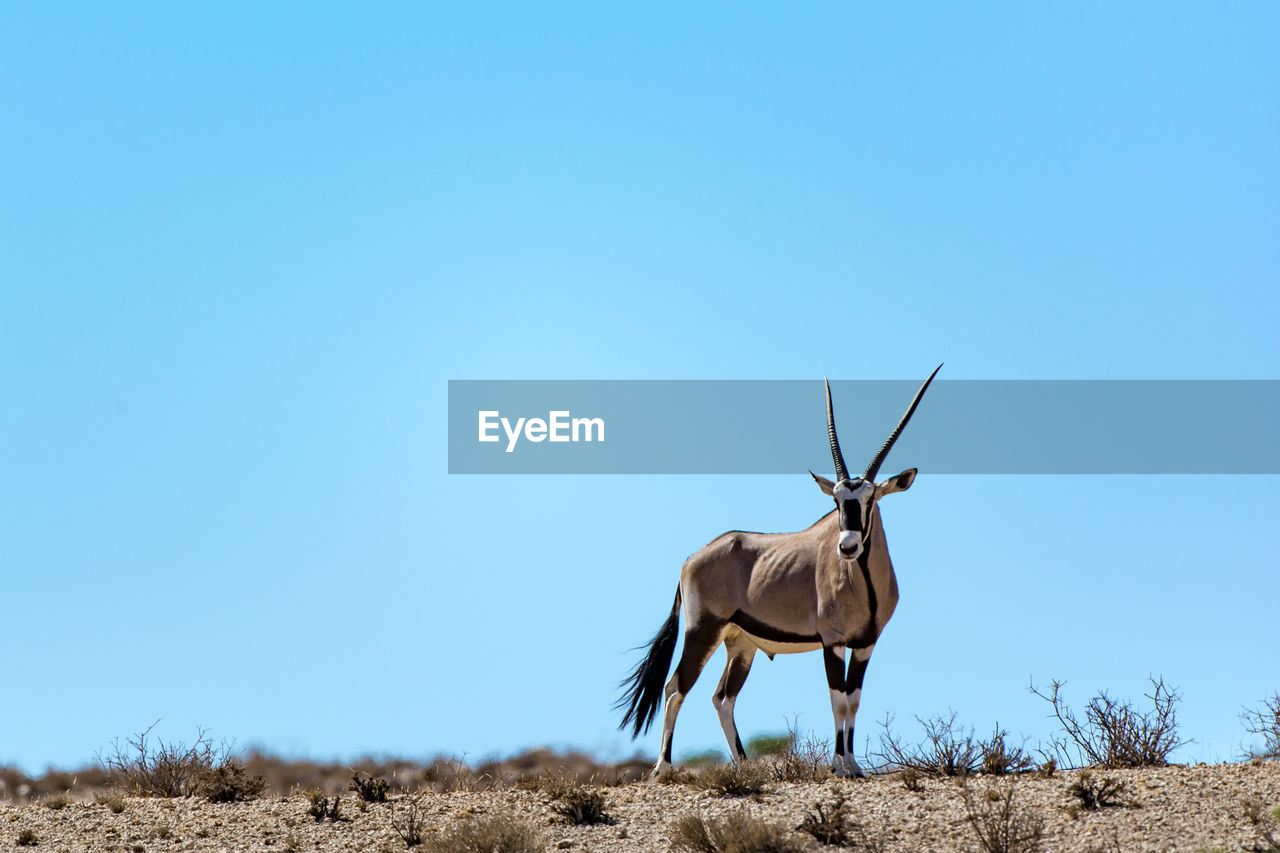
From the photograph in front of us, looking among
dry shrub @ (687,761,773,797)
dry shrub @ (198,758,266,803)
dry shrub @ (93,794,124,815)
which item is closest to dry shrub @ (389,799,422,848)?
dry shrub @ (198,758,266,803)

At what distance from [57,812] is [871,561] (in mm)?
8804

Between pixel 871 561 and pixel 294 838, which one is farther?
pixel 871 561

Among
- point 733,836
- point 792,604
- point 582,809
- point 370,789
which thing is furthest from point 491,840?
point 792,604

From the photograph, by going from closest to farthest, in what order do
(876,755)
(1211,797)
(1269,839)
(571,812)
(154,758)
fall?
1. (1269,839)
2. (1211,797)
3. (571,812)
4. (876,755)
5. (154,758)

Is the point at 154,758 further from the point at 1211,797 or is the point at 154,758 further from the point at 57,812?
the point at 1211,797

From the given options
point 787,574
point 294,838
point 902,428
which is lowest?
point 294,838

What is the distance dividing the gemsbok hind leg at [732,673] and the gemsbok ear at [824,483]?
7.41 feet

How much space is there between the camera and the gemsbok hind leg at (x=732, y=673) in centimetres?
1527

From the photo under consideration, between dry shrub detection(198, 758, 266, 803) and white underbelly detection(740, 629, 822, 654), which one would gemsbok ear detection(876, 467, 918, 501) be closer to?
white underbelly detection(740, 629, 822, 654)

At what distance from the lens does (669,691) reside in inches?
604

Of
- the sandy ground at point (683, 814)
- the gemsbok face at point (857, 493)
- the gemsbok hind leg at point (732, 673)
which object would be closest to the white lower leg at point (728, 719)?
the gemsbok hind leg at point (732, 673)

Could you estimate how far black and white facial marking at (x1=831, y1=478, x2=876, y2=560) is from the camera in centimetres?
1306

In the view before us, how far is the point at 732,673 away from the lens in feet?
50.7

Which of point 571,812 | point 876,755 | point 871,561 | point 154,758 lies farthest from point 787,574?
point 154,758
